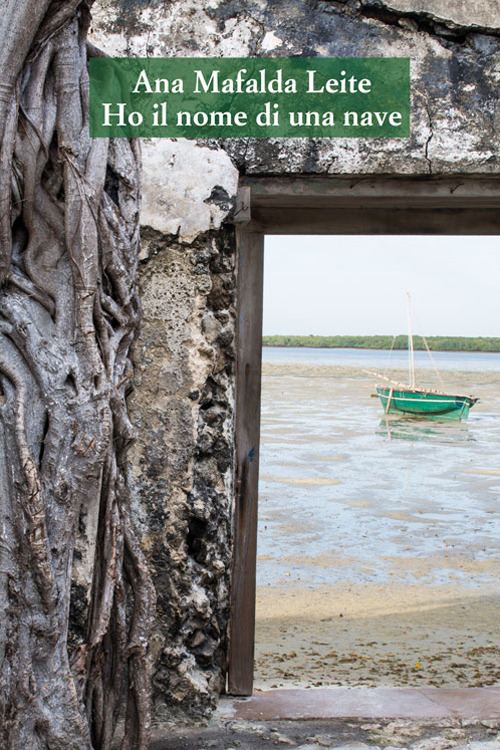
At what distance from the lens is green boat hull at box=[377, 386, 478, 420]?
1703cm

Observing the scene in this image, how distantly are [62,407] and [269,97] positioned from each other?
1400mm

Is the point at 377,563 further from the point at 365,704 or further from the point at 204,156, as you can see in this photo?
the point at 204,156

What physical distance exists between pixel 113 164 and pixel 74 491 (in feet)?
3.43

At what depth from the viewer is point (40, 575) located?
227cm

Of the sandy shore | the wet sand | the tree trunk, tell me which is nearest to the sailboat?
the wet sand

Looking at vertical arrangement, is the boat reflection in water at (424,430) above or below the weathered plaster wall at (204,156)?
below

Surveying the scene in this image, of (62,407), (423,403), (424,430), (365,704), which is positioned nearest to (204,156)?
(62,407)

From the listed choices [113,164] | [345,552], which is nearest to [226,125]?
[113,164]

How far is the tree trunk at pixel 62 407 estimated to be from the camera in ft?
7.47

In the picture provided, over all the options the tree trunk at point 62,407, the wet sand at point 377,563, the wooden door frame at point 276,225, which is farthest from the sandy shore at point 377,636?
the tree trunk at point 62,407

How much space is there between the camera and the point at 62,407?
2361 mm

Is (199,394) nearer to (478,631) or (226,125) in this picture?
(226,125)

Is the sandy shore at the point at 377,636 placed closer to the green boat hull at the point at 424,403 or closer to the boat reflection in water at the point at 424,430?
the boat reflection in water at the point at 424,430

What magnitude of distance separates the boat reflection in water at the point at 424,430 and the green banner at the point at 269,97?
11.8 metres
